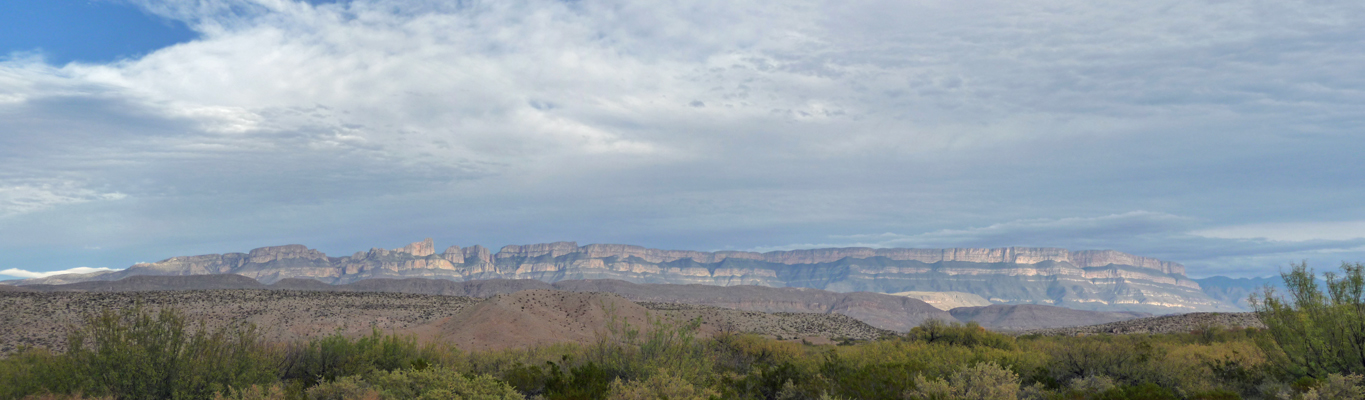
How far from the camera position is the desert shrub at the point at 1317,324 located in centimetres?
2023

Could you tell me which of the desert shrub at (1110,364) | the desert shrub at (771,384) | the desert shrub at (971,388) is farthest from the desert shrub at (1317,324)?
the desert shrub at (771,384)

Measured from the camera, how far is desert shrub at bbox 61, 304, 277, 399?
54.4 feet

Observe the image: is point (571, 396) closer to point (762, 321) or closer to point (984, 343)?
point (984, 343)

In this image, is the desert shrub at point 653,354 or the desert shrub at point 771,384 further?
the desert shrub at point 771,384

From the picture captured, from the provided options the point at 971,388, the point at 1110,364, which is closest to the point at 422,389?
the point at 971,388

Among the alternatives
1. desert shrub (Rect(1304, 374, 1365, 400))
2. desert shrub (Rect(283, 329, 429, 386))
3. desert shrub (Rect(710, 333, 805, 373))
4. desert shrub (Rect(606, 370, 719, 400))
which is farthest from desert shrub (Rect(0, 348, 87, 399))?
desert shrub (Rect(1304, 374, 1365, 400))

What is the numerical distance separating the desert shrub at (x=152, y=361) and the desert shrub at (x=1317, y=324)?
91.0ft

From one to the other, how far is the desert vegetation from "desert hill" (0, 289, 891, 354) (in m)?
31.4

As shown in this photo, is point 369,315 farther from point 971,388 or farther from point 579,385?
point 971,388

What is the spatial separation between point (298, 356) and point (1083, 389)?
23.0m

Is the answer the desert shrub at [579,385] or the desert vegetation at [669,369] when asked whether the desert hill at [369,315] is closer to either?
the desert vegetation at [669,369]

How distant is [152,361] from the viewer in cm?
1688

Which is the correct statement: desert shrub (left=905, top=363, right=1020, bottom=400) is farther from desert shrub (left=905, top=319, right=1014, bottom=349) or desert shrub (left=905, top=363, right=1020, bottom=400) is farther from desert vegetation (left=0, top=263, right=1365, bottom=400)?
desert shrub (left=905, top=319, right=1014, bottom=349)

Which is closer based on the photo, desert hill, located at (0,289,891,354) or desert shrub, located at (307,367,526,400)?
desert shrub, located at (307,367,526,400)
